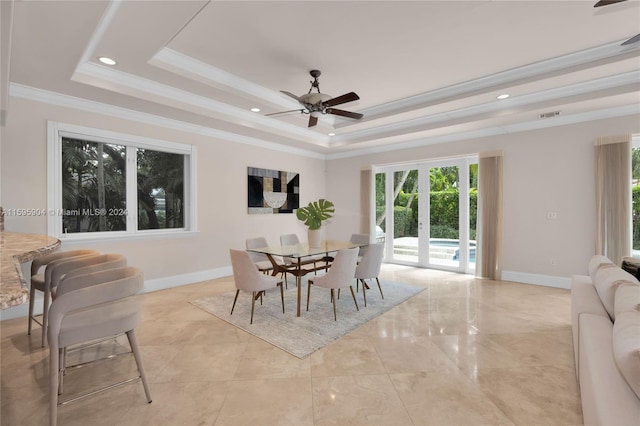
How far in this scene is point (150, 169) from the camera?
4.54 metres

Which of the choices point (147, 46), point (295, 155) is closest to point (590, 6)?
point (147, 46)

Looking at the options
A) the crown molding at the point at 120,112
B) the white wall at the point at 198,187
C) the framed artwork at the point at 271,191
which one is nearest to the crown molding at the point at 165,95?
the crown molding at the point at 120,112

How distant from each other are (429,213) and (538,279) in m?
2.12

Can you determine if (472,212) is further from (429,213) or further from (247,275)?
(247,275)

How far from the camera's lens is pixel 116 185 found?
419cm

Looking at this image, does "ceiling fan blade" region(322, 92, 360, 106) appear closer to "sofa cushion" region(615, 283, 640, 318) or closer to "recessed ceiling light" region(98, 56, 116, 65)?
"recessed ceiling light" region(98, 56, 116, 65)

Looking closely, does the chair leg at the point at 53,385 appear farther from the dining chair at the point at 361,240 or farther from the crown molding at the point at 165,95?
the dining chair at the point at 361,240

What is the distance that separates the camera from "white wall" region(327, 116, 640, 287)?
14.4 feet

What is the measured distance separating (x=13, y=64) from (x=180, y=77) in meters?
1.48

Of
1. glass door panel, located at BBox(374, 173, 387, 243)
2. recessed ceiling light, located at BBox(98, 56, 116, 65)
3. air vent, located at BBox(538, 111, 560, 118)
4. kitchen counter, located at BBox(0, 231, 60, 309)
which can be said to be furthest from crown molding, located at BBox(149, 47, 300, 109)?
air vent, located at BBox(538, 111, 560, 118)

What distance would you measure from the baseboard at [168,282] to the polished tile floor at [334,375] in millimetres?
134

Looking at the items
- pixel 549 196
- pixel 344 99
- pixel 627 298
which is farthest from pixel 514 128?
pixel 627 298

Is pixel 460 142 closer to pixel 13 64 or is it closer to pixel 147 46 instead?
pixel 147 46

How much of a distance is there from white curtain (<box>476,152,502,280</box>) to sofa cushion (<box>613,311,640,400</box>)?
4115 millimetres
